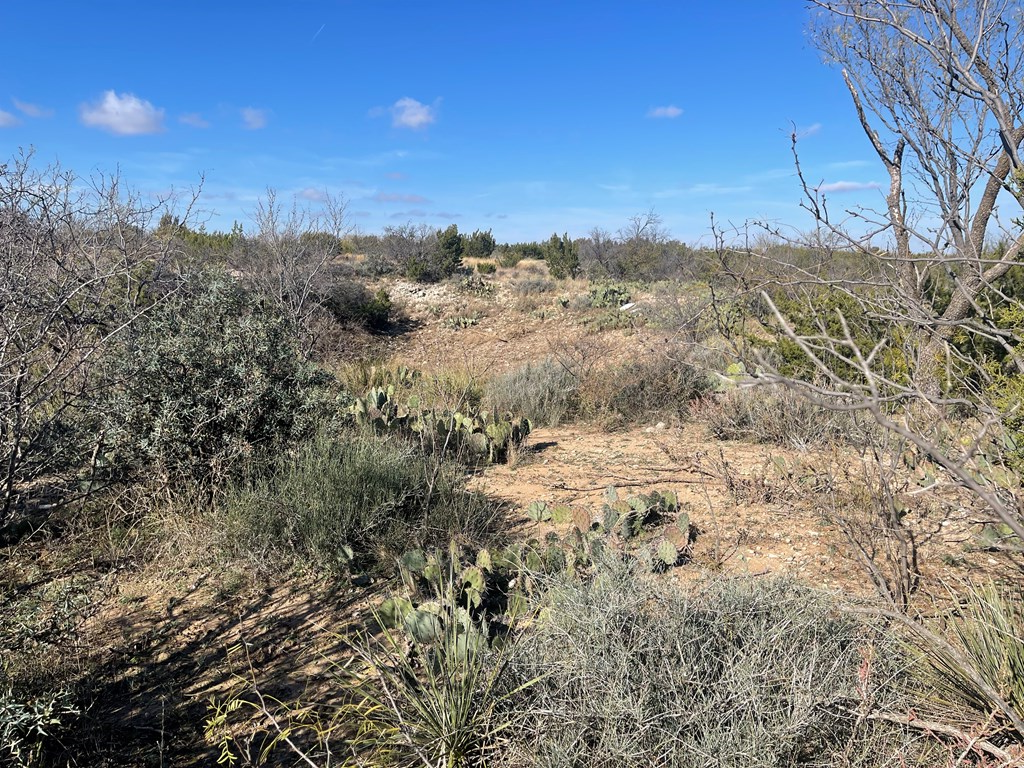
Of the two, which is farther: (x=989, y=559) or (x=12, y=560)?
(x=12, y=560)

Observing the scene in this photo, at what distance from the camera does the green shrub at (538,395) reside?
333 inches

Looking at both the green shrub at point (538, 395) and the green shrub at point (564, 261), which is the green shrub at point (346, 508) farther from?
the green shrub at point (564, 261)

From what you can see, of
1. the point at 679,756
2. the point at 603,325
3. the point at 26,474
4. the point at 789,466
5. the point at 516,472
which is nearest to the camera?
the point at 679,756

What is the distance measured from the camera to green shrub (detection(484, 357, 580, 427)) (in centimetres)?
847

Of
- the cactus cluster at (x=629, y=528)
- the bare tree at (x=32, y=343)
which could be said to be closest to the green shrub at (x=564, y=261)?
the cactus cluster at (x=629, y=528)

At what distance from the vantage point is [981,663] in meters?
2.35

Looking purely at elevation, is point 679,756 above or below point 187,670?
above

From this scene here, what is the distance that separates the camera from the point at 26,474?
3482 mm

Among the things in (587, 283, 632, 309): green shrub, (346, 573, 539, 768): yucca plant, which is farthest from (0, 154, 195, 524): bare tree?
(587, 283, 632, 309): green shrub

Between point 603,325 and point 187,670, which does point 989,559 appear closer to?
point 187,670

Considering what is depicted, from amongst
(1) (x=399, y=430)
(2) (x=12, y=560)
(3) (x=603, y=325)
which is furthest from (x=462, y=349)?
(2) (x=12, y=560)

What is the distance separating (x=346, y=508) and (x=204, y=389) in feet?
4.38

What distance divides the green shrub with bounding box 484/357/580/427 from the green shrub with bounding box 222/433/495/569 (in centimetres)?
337

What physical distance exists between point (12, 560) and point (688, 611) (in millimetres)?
4011
